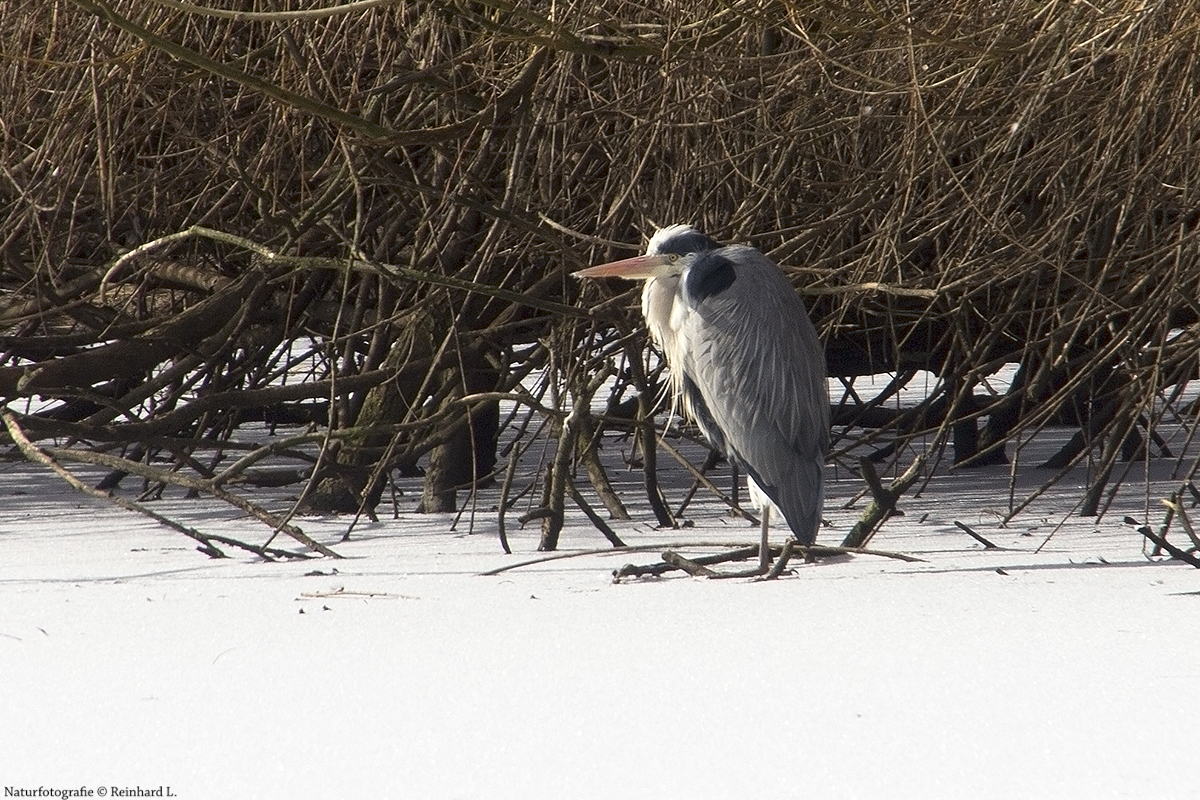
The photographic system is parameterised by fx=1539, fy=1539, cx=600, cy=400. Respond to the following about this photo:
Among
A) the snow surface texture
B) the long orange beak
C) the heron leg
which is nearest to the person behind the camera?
the snow surface texture

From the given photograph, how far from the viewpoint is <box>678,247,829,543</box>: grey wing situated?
425 cm

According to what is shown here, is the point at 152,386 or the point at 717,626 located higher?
the point at 152,386

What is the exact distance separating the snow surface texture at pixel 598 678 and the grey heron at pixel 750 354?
10.9 inches

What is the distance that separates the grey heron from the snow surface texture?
0.28 metres

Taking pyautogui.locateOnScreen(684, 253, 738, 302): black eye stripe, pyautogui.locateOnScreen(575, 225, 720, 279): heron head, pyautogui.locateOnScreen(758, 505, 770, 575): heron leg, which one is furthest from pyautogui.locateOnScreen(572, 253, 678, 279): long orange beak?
pyautogui.locateOnScreen(758, 505, 770, 575): heron leg

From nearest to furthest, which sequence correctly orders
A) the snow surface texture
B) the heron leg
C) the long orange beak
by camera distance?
the snow surface texture, the heron leg, the long orange beak

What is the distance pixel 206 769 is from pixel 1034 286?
3.59 m

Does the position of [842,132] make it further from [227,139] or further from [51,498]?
[51,498]

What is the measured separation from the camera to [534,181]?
203 inches

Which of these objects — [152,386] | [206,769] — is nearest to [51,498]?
[152,386]

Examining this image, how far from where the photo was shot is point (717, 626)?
3.31m

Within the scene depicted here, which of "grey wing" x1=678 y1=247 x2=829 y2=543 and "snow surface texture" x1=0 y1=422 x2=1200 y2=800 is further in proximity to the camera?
"grey wing" x1=678 y1=247 x2=829 y2=543

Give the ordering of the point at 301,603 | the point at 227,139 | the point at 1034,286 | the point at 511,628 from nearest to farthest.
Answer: the point at 511,628, the point at 301,603, the point at 227,139, the point at 1034,286

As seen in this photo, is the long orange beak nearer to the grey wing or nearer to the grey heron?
the grey heron
